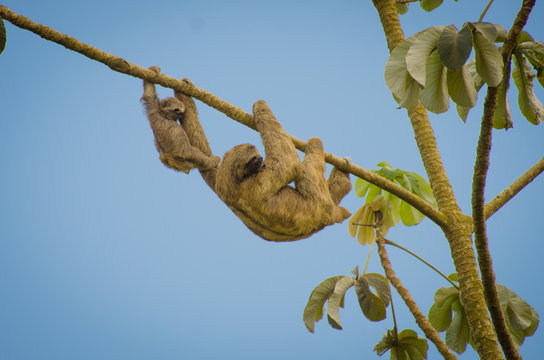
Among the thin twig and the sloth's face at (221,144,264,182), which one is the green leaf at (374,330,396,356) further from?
the sloth's face at (221,144,264,182)

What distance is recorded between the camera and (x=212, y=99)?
5.30 metres

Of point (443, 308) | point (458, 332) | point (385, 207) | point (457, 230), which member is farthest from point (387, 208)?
point (458, 332)

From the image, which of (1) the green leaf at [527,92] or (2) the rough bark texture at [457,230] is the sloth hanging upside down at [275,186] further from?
(1) the green leaf at [527,92]

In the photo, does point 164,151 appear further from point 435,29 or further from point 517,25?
point 517,25

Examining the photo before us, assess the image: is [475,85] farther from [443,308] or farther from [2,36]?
[2,36]

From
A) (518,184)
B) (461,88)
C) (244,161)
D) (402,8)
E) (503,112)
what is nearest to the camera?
(461,88)

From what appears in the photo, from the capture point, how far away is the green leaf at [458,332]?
16.6 feet

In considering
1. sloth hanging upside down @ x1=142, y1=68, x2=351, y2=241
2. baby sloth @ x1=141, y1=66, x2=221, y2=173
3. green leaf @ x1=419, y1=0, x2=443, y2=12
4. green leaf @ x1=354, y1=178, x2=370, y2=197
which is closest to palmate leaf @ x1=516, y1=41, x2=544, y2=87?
sloth hanging upside down @ x1=142, y1=68, x2=351, y2=241

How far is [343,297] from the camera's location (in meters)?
4.71

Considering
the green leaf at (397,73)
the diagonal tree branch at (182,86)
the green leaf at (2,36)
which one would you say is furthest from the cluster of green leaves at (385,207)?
the green leaf at (2,36)

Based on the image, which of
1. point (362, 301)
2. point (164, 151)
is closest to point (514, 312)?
point (362, 301)

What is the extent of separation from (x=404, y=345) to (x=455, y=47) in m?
3.35

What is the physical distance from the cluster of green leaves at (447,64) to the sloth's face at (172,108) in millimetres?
2958

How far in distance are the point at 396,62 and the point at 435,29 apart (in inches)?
15.8
